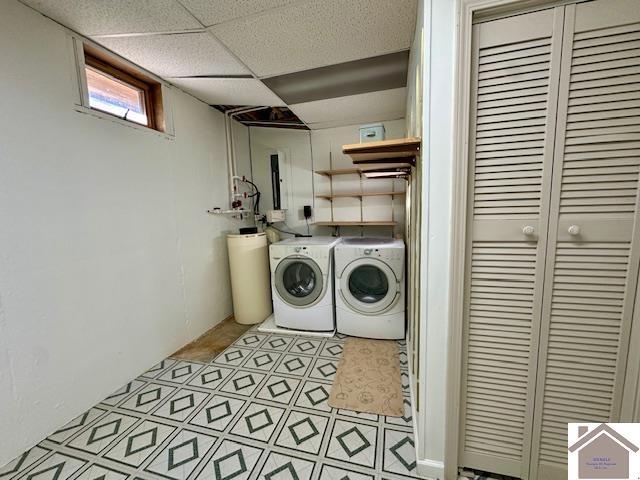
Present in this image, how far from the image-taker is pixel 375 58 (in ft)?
5.73

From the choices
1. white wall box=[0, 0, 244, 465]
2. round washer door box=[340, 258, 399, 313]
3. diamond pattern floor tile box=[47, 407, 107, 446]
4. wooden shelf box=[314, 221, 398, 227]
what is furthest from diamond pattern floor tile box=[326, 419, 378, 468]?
wooden shelf box=[314, 221, 398, 227]

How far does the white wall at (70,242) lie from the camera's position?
1.25m

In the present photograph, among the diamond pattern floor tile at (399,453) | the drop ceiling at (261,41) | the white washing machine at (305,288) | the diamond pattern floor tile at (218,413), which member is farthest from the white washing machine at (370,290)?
the drop ceiling at (261,41)

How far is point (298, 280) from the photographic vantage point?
272 centimetres

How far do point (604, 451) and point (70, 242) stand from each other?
2584 millimetres

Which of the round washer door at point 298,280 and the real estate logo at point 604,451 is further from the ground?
the round washer door at point 298,280

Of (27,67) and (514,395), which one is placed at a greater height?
(27,67)

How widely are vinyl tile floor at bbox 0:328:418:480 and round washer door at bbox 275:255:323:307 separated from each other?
2.23ft

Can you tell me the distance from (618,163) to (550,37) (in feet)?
1.59

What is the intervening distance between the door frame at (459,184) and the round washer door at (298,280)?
4.83 ft

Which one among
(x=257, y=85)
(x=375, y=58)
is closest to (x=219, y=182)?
(x=257, y=85)

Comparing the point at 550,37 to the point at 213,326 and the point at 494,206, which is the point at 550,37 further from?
the point at 213,326

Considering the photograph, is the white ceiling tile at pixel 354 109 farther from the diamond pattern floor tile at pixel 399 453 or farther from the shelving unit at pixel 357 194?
the diamond pattern floor tile at pixel 399 453

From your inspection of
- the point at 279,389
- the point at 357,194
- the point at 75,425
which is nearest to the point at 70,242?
the point at 75,425
